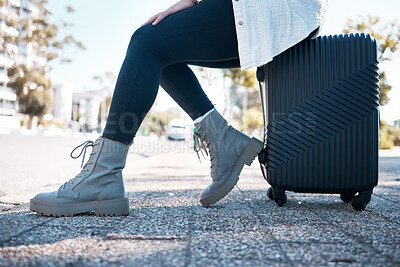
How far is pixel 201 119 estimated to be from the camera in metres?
1.43

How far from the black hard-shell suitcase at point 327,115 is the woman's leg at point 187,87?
0.26 metres

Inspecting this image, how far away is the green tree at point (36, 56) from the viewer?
24438mm

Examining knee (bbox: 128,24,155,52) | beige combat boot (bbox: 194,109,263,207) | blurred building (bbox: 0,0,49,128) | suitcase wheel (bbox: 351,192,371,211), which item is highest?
blurred building (bbox: 0,0,49,128)

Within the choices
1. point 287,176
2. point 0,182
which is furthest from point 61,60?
point 287,176

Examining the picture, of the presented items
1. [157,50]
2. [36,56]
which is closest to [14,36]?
[36,56]

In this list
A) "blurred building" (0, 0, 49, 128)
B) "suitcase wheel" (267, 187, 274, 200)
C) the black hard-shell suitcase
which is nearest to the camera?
the black hard-shell suitcase

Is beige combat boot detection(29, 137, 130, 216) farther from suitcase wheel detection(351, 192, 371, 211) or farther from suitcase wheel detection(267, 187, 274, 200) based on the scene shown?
suitcase wheel detection(351, 192, 371, 211)

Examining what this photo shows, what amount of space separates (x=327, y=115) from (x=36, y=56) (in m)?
28.5

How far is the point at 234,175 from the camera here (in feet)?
4.54

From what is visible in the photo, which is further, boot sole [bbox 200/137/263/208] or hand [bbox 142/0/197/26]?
boot sole [bbox 200/137/263/208]

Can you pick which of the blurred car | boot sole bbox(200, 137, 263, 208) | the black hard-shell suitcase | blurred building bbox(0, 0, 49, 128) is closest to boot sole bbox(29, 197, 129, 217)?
boot sole bbox(200, 137, 263, 208)

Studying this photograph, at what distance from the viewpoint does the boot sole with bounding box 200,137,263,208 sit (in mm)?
1367

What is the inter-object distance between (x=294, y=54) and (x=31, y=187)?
1.91m

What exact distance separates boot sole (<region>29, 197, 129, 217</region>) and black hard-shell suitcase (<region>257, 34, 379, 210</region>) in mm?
572
